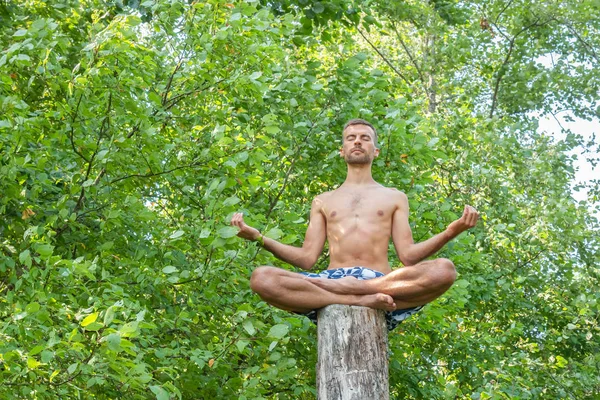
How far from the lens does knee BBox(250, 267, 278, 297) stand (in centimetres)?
485

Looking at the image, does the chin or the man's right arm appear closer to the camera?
the man's right arm

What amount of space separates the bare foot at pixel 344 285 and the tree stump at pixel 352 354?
9 centimetres

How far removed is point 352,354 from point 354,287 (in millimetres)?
369

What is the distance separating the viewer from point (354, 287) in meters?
4.79

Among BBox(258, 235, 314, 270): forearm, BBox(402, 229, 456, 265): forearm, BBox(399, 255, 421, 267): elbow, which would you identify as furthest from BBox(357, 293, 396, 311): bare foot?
BBox(258, 235, 314, 270): forearm

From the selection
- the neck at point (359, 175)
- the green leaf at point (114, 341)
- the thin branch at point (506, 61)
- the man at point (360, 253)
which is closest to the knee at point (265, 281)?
the man at point (360, 253)

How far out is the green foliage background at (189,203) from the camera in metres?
5.30

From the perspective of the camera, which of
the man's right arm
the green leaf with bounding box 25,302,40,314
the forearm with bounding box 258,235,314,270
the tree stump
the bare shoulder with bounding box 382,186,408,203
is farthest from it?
the bare shoulder with bounding box 382,186,408,203

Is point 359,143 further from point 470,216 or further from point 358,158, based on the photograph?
point 470,216

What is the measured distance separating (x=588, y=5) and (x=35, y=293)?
1275cm

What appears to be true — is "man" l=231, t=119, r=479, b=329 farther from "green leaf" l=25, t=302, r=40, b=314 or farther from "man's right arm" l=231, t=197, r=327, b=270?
"green leaf" l=25, t=302, r=40, b=314

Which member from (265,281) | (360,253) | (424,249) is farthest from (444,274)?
(265,281)

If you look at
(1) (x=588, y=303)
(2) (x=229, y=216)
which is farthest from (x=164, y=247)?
(1) (x=588, y=303)

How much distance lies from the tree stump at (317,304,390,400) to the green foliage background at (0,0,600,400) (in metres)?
0.57
